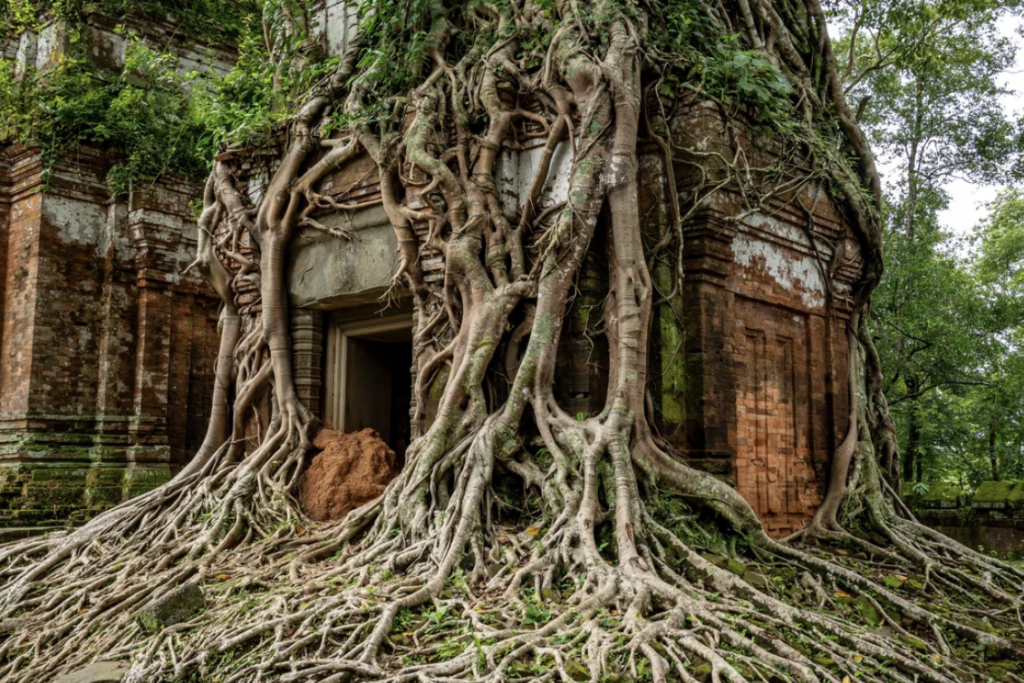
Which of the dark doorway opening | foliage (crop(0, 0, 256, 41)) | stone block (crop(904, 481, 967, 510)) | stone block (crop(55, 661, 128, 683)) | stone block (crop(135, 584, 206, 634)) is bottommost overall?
stone block (crop(55, 661, 128, 683))

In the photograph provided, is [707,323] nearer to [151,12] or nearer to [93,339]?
[93,339]

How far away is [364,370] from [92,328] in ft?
14.1

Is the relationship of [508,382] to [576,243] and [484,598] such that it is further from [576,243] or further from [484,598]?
[484,598]

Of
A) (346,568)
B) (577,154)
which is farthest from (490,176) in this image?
(346,568)

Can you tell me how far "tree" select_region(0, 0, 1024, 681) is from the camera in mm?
4555

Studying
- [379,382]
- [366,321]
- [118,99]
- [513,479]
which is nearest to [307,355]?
[366,321]

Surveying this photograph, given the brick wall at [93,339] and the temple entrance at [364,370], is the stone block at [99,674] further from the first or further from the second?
the brick wall at [93,339]

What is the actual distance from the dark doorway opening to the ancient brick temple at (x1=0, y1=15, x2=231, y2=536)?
340 cm

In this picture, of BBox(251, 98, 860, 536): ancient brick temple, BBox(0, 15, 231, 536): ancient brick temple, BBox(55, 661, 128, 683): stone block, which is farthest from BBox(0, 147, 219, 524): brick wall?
BBox(55, 661, 128, 683): stone block

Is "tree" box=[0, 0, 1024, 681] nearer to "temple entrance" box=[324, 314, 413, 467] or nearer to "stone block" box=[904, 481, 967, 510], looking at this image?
"temple entrance" box=[324, 314, 413, 467]

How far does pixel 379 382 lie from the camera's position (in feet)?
27.5

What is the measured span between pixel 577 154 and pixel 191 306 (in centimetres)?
672

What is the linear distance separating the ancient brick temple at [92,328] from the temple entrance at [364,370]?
3598 millimetres

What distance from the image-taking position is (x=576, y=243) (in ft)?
20.1
